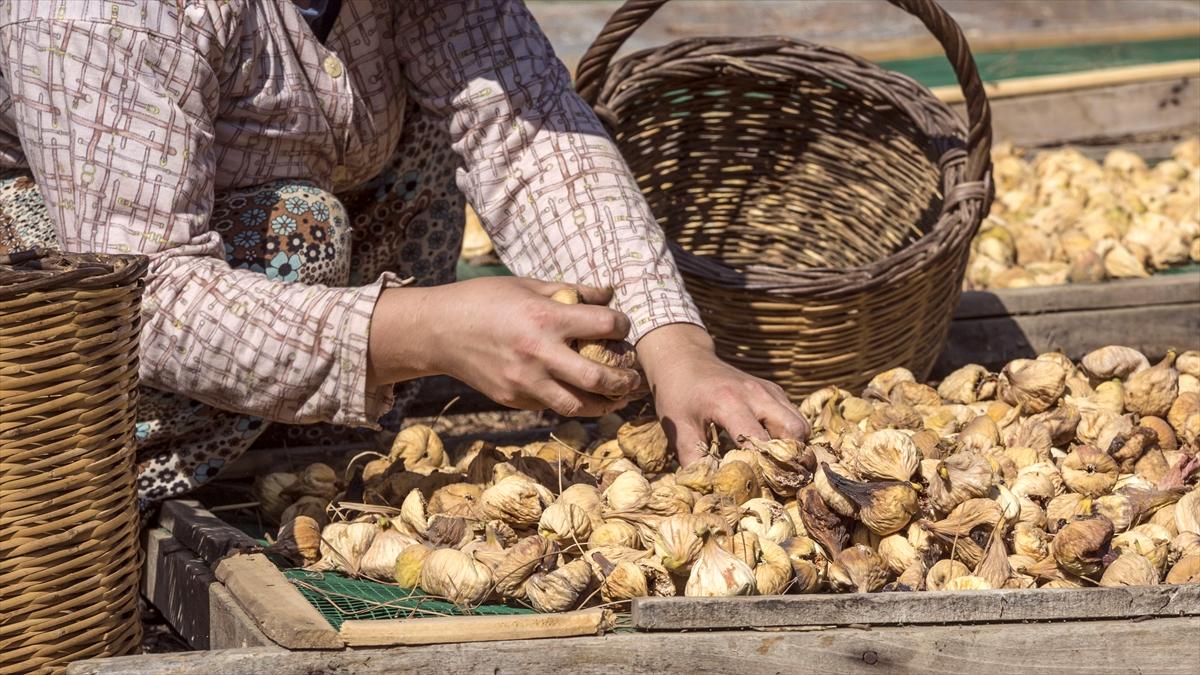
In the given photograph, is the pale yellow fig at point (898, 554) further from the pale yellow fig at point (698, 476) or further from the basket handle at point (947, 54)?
the basket handle at point (947, 54)

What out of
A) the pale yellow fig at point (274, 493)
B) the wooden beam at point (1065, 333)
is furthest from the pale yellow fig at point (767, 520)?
the wooden beam at point (1065, 333)

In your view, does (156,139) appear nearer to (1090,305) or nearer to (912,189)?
(912,189)

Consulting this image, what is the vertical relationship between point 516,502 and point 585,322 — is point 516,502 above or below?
below

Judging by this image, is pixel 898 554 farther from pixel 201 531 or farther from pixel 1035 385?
pixel 201 531

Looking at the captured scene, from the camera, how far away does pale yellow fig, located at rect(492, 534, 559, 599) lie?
138 cm

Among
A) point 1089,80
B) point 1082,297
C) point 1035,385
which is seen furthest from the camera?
point 1089,80

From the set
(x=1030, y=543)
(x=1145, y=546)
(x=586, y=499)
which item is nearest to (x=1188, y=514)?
(x=1145, y=546)

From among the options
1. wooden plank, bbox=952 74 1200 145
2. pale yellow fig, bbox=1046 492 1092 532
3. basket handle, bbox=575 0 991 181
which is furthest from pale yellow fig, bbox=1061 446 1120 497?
wooden plank, bbox=952 74 1200 145

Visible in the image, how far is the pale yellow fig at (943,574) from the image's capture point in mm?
1394

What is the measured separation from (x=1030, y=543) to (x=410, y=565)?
0.68m

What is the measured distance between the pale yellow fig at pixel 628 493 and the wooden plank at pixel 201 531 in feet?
1.36

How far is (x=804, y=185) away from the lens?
2883 millimetres

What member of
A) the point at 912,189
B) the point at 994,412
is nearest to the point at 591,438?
the point at 994,412

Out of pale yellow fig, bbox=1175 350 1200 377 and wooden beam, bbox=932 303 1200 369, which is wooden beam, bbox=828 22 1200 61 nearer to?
wooden beam, bbox=932 303 1200 369
